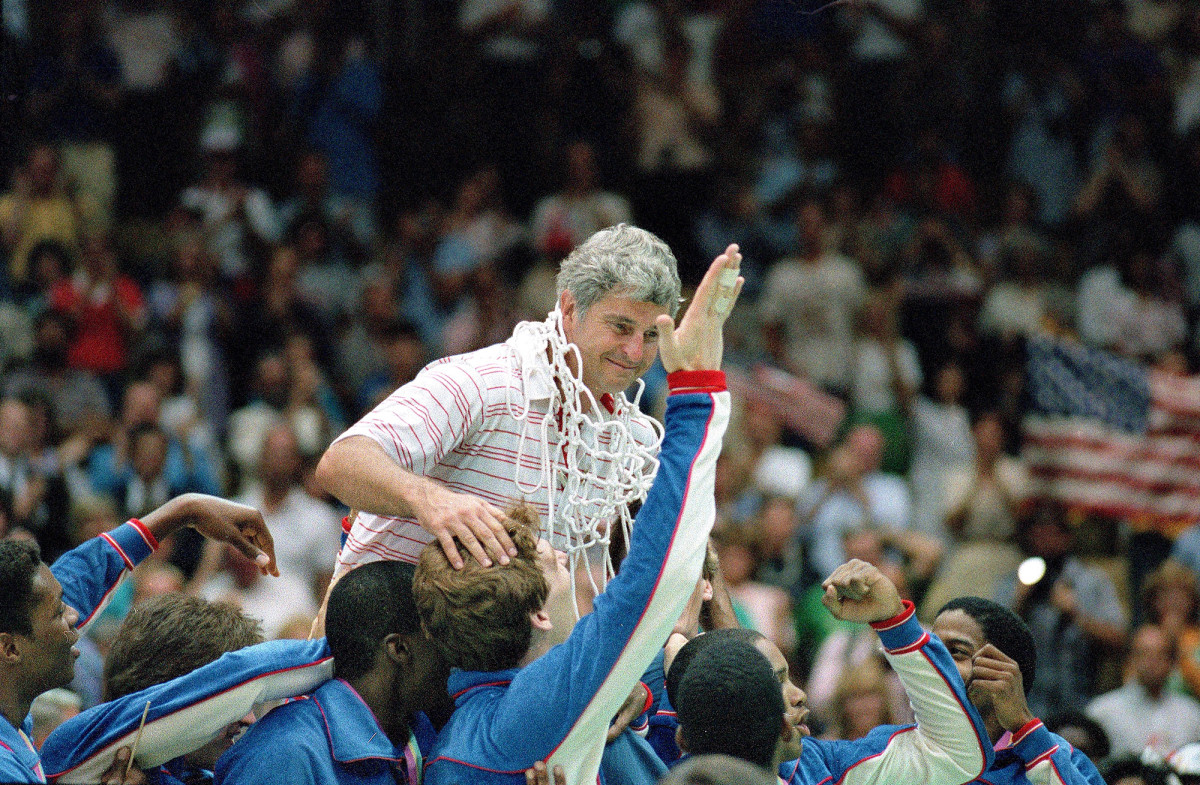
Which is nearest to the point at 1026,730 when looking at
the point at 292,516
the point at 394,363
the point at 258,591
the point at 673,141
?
the point at 258,591

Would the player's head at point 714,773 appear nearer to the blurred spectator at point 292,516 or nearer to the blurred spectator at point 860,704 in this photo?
the blurred spectator at point 860,704

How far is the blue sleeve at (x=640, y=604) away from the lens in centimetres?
296

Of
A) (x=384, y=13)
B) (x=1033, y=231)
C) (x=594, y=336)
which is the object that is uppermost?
(x=384, y=13)

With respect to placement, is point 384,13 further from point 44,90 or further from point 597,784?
point 597,784

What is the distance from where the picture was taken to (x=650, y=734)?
3832 mm

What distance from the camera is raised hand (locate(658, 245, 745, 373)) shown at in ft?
9.98

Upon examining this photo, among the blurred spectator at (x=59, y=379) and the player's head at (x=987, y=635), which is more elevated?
the player's head at (x=987, y=635)

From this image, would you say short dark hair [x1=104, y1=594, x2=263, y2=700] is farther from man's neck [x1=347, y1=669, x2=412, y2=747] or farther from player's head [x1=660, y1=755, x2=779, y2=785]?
player's head [x1=660, y1=755, x2=779, y2=785]

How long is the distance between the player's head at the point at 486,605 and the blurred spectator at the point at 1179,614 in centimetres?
538

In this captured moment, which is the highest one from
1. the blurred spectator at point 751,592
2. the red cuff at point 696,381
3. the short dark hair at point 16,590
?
the red cuff at point 696,381

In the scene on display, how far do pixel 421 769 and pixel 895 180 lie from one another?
895cm

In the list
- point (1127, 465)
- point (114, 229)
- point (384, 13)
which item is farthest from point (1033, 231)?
point (114, 229)

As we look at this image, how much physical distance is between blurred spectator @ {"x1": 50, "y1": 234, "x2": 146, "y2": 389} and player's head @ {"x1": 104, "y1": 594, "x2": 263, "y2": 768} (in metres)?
6.27

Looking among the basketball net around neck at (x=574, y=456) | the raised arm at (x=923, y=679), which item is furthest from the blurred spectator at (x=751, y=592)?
the raised arm at (x=923, y=679)
